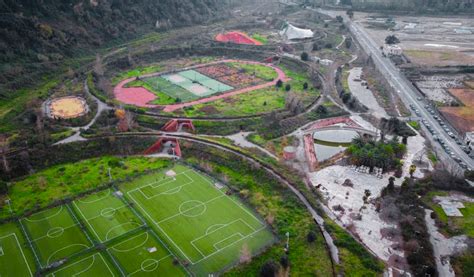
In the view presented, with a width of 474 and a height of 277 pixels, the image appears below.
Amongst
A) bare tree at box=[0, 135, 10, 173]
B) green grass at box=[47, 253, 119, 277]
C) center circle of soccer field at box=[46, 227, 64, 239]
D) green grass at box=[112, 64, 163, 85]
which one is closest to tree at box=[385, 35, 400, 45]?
green grass at box=[112, 64, 163, 85]

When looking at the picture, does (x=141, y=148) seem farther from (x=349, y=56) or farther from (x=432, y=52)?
(x=432, y=52)

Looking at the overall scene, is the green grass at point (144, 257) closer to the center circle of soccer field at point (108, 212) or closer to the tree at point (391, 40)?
the center circle of soccer field at point (108, 212)

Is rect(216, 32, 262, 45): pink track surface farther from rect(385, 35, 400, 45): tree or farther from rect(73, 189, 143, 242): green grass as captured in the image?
rect(73, 189, 143, 242): green grass

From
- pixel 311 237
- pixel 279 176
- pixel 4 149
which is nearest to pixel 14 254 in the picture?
pixel 4 149

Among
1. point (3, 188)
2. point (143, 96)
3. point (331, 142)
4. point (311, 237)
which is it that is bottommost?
point (331, 142)

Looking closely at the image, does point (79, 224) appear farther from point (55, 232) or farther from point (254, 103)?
point (254, 103)
